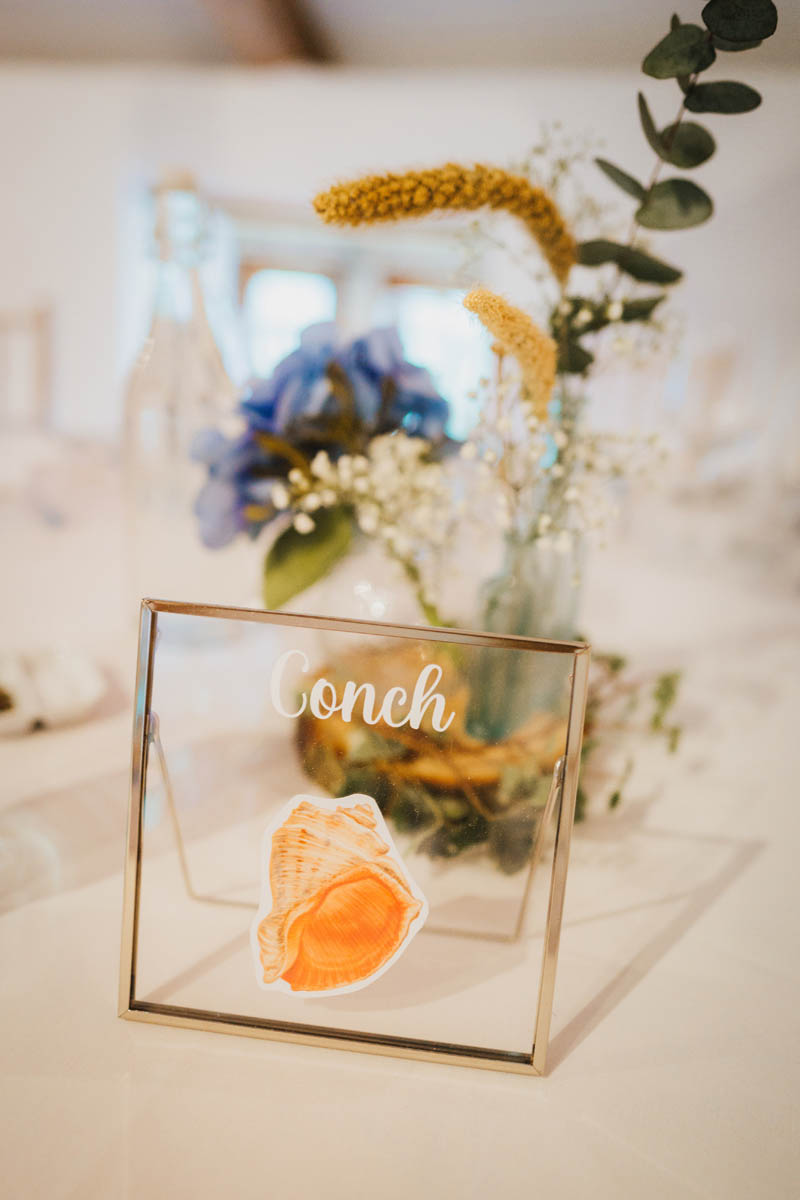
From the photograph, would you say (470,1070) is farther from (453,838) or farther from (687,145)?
(687,145)

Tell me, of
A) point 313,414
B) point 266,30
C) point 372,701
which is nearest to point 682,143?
point 313,414

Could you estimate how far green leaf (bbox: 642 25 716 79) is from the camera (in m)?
0.48

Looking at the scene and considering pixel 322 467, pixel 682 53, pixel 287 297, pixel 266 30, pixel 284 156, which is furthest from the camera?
pixel 287 297

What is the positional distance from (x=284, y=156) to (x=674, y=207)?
2.24m

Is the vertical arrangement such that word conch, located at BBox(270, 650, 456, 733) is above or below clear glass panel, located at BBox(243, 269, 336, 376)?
below

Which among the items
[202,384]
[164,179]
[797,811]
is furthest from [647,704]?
[164,179]

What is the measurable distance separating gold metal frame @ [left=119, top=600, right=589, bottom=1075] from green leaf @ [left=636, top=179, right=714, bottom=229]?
0.36 metres

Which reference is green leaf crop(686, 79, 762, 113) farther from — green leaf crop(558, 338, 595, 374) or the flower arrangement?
green leaf crop(558, 338, 595, 374)

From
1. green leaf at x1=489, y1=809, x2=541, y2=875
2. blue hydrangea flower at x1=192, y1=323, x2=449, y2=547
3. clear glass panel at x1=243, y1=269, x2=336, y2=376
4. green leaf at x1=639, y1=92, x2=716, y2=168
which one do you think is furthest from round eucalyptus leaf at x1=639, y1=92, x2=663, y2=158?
clear glass panel at x1=243, y1=269, x2=336, y2=376

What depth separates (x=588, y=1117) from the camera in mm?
364

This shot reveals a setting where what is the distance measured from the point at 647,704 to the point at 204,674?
21.3 inches

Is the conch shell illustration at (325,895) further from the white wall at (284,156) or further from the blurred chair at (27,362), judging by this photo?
the blurred chair at (27,362)

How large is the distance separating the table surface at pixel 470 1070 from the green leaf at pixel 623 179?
1.71 feet

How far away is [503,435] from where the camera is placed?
1.78ft
